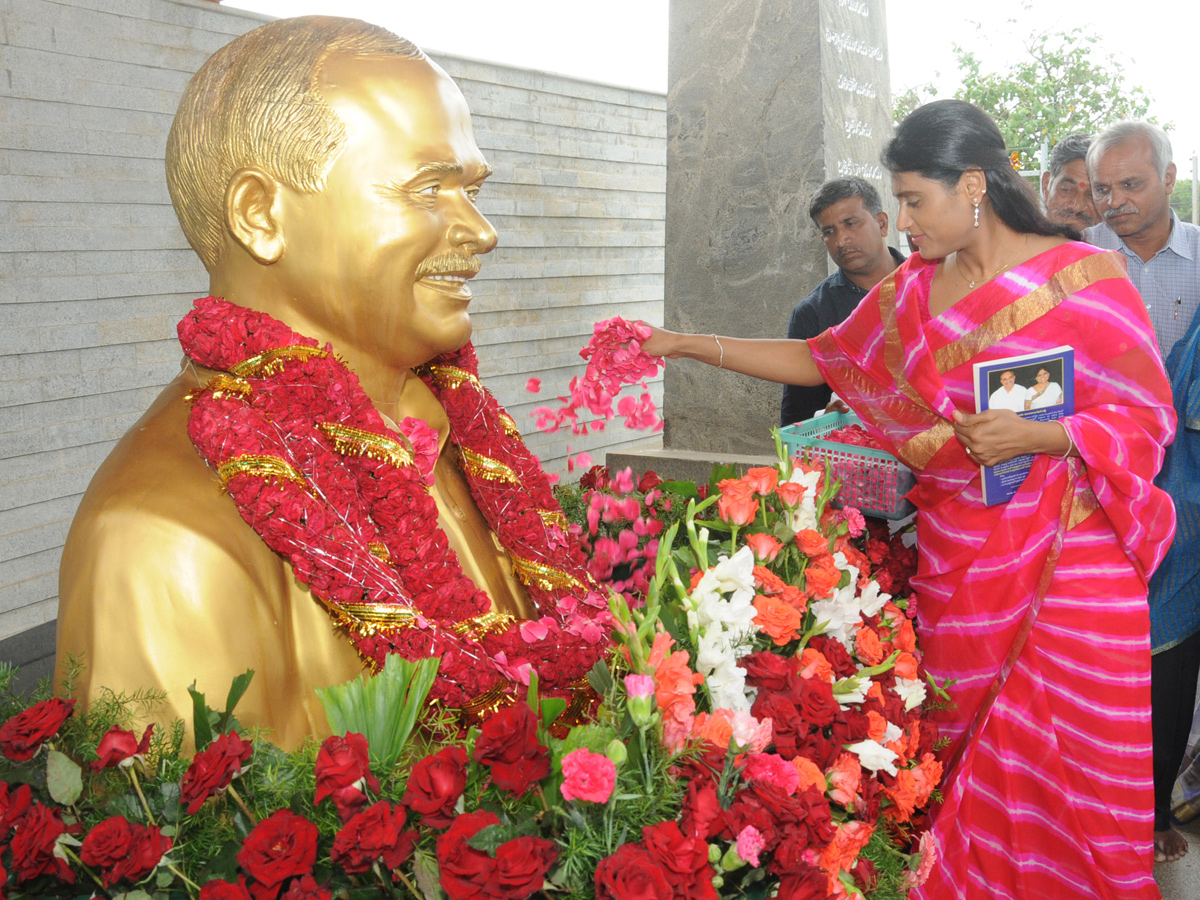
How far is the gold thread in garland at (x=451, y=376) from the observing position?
209cm

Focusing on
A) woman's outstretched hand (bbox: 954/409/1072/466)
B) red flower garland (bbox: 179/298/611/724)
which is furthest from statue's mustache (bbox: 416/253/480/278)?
woman's outstretched hand (bbox: 954/409/1072/466)

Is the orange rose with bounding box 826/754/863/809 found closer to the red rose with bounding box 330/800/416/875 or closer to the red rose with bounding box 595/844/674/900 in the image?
the red rose with bounding box 595/844/674/900

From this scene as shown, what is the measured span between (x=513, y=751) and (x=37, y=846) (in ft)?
1.93

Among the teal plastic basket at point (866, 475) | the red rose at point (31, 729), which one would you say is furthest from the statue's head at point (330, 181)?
the teal plastic basket at point (866, 475)

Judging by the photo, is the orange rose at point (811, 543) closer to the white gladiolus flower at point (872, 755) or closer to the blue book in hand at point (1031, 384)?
the white gladiolus flower at point (872, 755)

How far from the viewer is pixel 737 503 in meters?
2.02

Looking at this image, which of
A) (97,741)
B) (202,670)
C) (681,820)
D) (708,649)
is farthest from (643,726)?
(97,741)

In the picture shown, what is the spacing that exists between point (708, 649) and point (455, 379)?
824 millimetres

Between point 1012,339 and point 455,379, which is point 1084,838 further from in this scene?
point 455,379

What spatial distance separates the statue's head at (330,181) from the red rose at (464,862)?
83 centimetres

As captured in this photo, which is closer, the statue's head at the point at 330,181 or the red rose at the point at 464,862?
the red rose at the point at 464,862

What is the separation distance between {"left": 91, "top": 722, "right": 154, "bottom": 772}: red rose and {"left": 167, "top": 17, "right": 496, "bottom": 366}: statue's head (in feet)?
2.37

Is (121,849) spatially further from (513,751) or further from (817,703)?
(817,703)

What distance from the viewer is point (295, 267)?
165 centimetres
